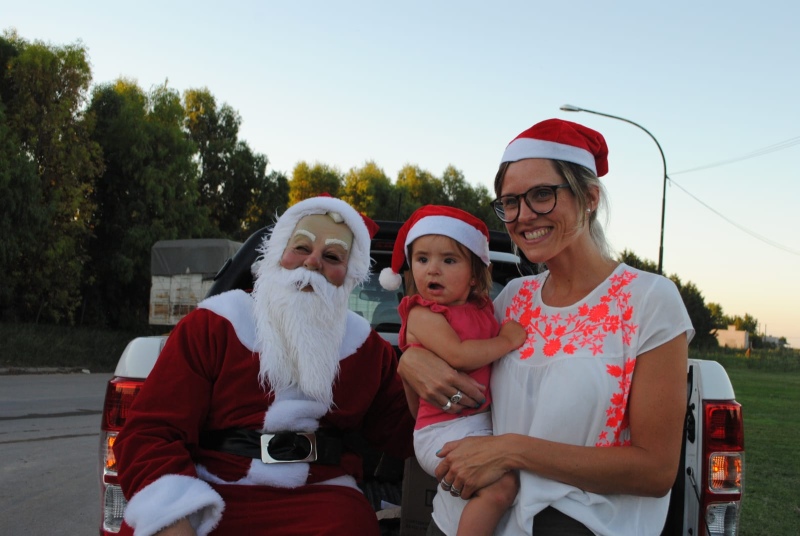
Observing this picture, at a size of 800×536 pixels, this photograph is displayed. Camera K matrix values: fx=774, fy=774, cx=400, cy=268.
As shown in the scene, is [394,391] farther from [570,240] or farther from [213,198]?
[213,198]

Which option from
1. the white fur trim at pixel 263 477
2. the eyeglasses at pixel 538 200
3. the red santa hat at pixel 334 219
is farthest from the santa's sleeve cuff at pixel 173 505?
the eyeglasses at pixel 538 200

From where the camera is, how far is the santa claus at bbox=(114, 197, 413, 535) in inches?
98.7

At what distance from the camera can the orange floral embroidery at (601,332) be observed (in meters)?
2.06

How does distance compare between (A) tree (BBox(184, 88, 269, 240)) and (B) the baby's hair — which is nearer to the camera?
(B) the baby's hair

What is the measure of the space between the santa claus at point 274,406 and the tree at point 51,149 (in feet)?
75.5

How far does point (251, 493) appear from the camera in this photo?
8.64 feet

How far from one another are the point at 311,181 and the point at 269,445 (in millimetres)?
48476

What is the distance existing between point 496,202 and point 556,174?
21 cm

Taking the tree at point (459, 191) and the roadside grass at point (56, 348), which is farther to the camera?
the tree at point (459, 191)

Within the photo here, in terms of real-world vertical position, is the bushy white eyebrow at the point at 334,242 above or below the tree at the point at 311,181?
below

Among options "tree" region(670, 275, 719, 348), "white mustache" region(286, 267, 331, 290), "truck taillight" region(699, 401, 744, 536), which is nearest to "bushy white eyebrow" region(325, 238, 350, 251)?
"white mustache" region(286, 267, 331, 290)

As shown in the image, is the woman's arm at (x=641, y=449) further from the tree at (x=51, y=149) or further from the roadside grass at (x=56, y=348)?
the tree at (x=51, y=149)

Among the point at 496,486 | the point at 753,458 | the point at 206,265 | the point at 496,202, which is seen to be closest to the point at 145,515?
the point at 496,486

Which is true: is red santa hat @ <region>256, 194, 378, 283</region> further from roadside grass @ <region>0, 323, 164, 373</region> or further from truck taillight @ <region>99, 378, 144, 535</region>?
Result: roadside grass @ <region>0, 323, 164, 373</region>
